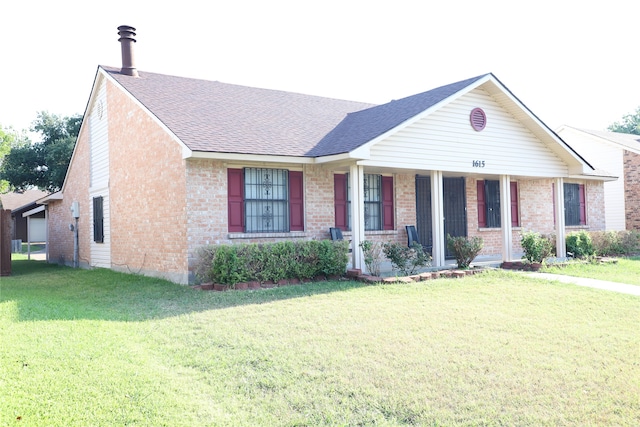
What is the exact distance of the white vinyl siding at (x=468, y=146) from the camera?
13.3 metres

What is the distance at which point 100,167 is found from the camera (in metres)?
18.0

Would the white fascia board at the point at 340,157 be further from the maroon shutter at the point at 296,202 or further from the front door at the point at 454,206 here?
the front door at the point at 454,206

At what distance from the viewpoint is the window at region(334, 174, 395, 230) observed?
1467 centimetres

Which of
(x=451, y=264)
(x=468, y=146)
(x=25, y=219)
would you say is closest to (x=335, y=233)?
(x=451, y=264)

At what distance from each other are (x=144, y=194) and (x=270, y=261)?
489 cm

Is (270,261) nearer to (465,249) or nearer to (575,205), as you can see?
(465,249)

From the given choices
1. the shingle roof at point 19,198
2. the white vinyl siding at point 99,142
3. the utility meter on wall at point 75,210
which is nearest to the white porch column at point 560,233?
the white vinyl siding at point 99,142

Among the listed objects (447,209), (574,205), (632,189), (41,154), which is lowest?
(447,209)

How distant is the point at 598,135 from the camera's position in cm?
2734

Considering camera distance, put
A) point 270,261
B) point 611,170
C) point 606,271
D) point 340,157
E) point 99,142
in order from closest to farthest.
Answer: point 270,261 → point 340,157 → point 606,271 → point 99,142 → point 611,170

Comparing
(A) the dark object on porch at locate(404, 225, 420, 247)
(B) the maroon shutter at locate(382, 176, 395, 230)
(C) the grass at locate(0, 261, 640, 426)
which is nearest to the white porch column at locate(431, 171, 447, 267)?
(A) the dark object on porch at locate(404, 225, 420, 247)

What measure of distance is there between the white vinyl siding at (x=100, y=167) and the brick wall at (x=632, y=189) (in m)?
22.5

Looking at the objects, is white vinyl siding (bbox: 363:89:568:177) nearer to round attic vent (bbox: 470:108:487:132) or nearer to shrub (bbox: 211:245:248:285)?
round attic vent (bbox: 470:108:487:132)

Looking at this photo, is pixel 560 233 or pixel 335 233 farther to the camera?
pixel 560 233
